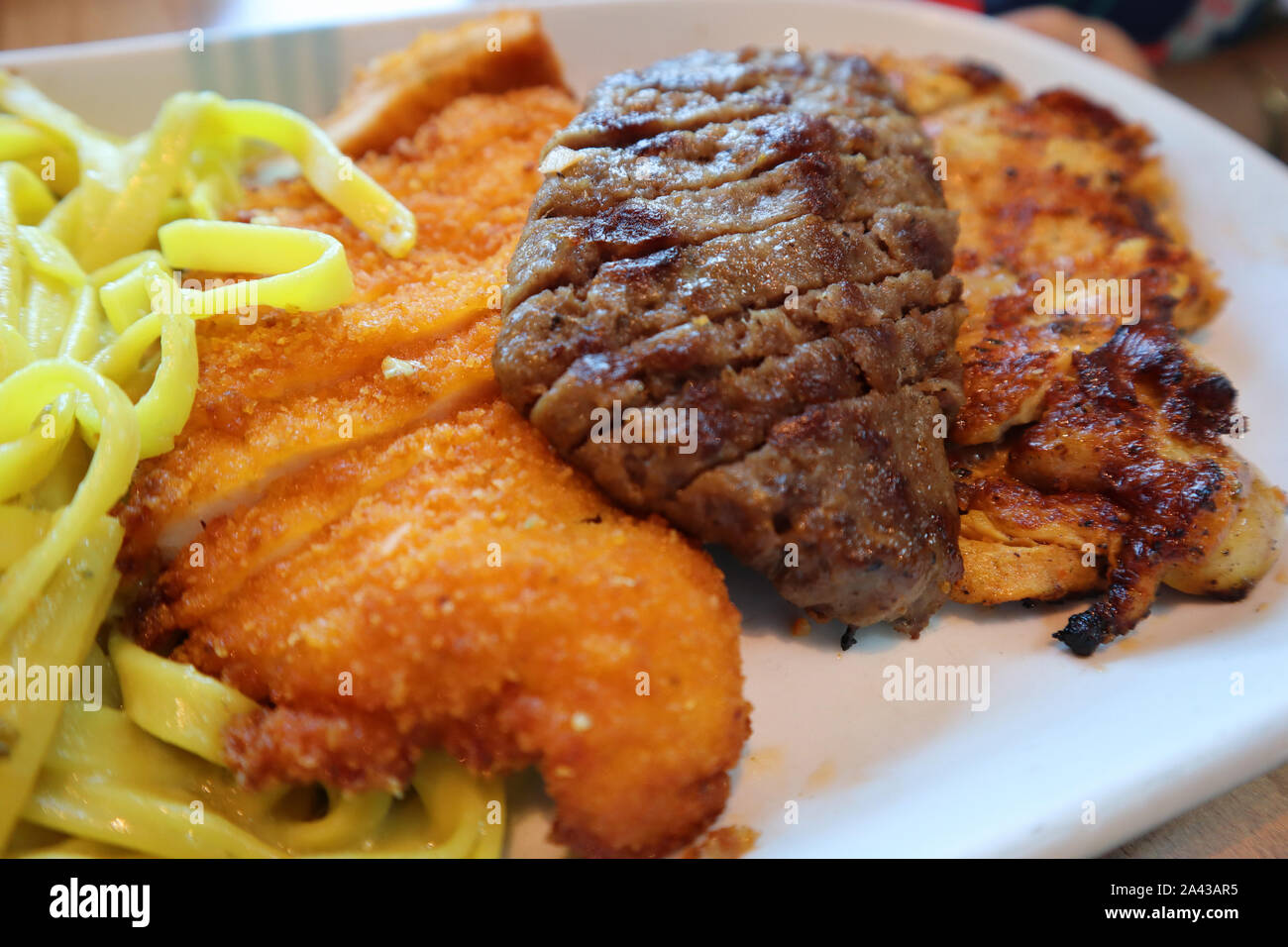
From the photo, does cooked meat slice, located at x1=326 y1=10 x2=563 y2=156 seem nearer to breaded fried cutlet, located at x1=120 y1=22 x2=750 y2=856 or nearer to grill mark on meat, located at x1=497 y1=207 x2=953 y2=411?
breaded fried cutlet, located at x1=120 y1=22 x2=750 y2=856

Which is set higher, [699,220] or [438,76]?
[438,76]

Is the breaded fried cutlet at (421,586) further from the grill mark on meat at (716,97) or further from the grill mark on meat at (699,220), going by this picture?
the grill mark on meat at (716,97)

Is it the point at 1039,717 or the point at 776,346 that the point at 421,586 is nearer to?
the point at 776,346

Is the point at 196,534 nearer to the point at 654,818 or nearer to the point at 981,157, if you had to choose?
the point at 654,818

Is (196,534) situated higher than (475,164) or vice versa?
(475,164)

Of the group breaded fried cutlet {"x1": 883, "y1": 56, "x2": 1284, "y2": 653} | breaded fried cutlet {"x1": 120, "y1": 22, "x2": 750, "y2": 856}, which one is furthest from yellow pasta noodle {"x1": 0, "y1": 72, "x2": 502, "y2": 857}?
breaded fried cutlet {"x1": 883, "y1": 56, "x2": 1284, "y2": 653}

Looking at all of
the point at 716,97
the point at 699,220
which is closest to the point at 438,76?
the point at 716,97
